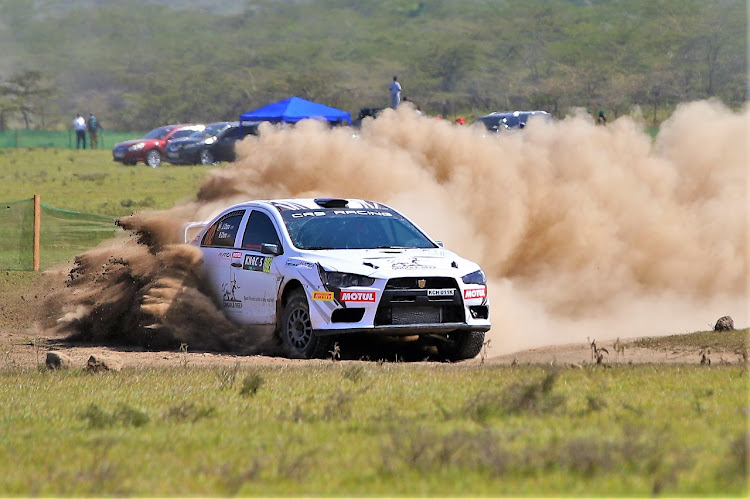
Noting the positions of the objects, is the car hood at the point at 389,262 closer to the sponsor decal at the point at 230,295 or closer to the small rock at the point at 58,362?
the sponsor decal at the point at 230,295

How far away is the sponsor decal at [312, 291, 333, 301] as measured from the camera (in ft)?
38.6

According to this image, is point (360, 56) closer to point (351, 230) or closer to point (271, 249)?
point (351, 230)

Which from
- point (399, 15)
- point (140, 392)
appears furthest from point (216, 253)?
point (399, 15)

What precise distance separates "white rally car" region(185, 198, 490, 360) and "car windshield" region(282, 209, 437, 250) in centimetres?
1

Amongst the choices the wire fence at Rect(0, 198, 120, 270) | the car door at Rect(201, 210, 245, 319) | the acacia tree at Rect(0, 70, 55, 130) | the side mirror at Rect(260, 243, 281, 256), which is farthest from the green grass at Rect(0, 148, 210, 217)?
the acacia tree at Rect(0, 70, 55, 130)

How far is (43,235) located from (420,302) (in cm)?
1032

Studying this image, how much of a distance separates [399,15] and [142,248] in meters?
121

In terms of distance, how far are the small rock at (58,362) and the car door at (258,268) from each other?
203 cm

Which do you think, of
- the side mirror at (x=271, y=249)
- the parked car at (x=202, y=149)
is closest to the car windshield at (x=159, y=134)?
the parked car at (x=202, y=149)

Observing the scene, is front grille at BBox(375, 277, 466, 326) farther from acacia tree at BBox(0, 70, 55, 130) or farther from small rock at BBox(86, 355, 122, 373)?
acacia tree at BBox(0, 70, 55, 130)

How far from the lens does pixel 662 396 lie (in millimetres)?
8680

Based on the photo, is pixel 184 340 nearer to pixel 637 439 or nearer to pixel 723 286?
pixel 637 439

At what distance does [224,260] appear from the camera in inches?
535

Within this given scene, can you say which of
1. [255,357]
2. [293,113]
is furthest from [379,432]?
[293,113]
